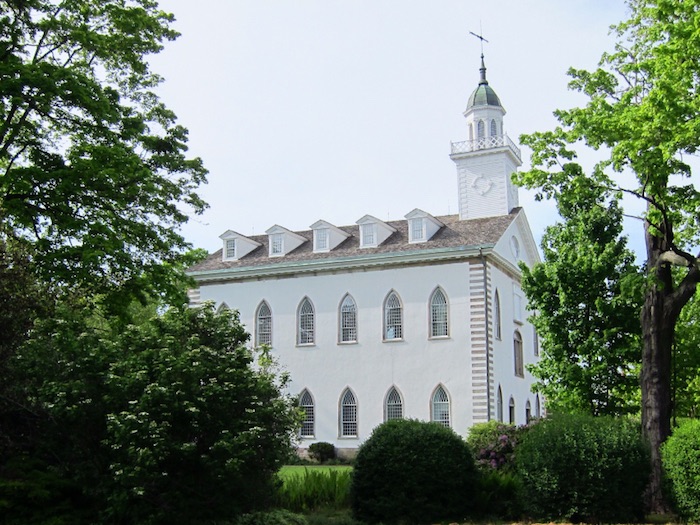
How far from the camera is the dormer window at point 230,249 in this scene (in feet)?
133

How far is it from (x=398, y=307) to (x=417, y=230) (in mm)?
3628

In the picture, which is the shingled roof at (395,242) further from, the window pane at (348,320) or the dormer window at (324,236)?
the window pane at (348,320)

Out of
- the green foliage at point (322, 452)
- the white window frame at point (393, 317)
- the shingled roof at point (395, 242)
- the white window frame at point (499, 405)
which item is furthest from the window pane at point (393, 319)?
the green foliage at point (322, 452)

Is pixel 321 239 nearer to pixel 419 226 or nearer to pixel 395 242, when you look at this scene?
pixel 395 242

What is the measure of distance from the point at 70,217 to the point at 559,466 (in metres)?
11.8

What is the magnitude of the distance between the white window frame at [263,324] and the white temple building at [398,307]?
6cm

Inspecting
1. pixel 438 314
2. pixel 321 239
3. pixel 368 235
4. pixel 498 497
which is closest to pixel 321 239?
pixel 321 239

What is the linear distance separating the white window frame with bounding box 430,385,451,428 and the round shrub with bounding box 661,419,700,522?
19333mm

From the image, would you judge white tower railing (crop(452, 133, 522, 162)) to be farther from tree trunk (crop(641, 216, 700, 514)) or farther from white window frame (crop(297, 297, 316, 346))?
tree trunk (crop(641, 216, 700, 514))

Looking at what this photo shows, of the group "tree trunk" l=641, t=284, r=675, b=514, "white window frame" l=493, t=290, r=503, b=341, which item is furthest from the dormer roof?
"tree trunk" l=641, t=284, r=675, b=514

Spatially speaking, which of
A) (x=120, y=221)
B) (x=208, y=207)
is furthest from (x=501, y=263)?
(x=120, y=221)

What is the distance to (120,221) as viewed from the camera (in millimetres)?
19297

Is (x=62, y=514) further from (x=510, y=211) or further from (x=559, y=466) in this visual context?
(x=510, y=211)

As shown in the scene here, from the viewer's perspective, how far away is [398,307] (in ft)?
117
